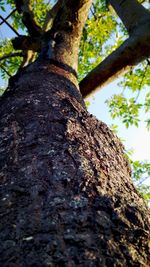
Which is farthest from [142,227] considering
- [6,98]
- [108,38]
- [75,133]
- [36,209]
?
[108,38]

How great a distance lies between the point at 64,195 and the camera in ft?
3.29

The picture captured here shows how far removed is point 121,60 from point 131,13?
28.1 inches

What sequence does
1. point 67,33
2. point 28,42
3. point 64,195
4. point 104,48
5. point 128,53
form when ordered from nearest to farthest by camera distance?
point 64,195 → point 128,53 → point 67,33 → point 28,42 → point 104,48

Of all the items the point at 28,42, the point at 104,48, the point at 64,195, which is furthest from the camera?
the point at 104,48

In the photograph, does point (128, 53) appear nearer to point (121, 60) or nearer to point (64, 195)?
point (121, 60)

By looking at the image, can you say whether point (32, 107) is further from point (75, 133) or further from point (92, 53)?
point (92, 53)

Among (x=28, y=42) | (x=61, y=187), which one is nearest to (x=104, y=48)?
(x=28, y=42)

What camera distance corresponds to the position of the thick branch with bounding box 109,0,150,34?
3186 mm

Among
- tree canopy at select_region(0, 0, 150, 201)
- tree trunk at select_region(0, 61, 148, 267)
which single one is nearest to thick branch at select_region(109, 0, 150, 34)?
tree canopy at select_region(0, 0, 150, 201)

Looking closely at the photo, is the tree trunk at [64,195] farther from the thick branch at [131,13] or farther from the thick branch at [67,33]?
the thick branch at [131,13]

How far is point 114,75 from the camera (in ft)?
10.7

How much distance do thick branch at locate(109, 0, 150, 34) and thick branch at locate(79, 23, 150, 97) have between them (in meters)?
0.20

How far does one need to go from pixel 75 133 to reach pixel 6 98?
0.79 m

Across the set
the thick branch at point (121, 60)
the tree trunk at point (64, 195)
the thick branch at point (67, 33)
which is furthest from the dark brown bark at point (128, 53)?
the tree trunk at point (64, 195)
